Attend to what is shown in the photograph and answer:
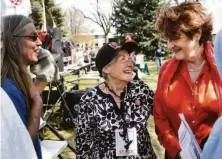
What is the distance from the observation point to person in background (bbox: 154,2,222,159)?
69.1 inches

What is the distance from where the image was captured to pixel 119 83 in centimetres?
192

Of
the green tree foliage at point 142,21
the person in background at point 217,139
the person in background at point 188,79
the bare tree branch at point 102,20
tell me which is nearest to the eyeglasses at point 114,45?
the person in background at point 188,79

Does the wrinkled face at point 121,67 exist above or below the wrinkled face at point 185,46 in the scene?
below

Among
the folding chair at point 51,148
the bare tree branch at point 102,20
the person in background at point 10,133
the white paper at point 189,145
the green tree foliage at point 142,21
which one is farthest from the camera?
the bare tree branch at point 102,20

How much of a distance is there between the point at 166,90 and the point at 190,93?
148 millimetres

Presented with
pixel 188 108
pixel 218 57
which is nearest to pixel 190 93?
pixel 188 108

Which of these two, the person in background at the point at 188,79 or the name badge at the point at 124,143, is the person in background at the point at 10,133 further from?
the person in background at the point at 188,79

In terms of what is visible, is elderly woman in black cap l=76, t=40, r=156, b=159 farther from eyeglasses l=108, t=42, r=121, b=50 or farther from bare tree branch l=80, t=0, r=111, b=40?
bare tree branch l=80, t=0, r=111, b=40

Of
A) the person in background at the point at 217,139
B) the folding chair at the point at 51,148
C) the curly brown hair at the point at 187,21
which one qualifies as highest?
the curly brown hair at the point at 187,21

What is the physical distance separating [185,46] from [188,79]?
0.21m

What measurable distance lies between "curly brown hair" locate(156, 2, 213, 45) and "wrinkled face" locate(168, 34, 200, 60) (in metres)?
0.02

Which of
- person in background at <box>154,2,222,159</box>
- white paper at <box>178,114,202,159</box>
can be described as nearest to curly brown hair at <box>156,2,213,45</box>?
person in background at <box>154,2,222,159</box>

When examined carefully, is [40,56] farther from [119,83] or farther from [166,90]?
[166,90]

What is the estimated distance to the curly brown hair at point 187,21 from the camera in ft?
5.77
